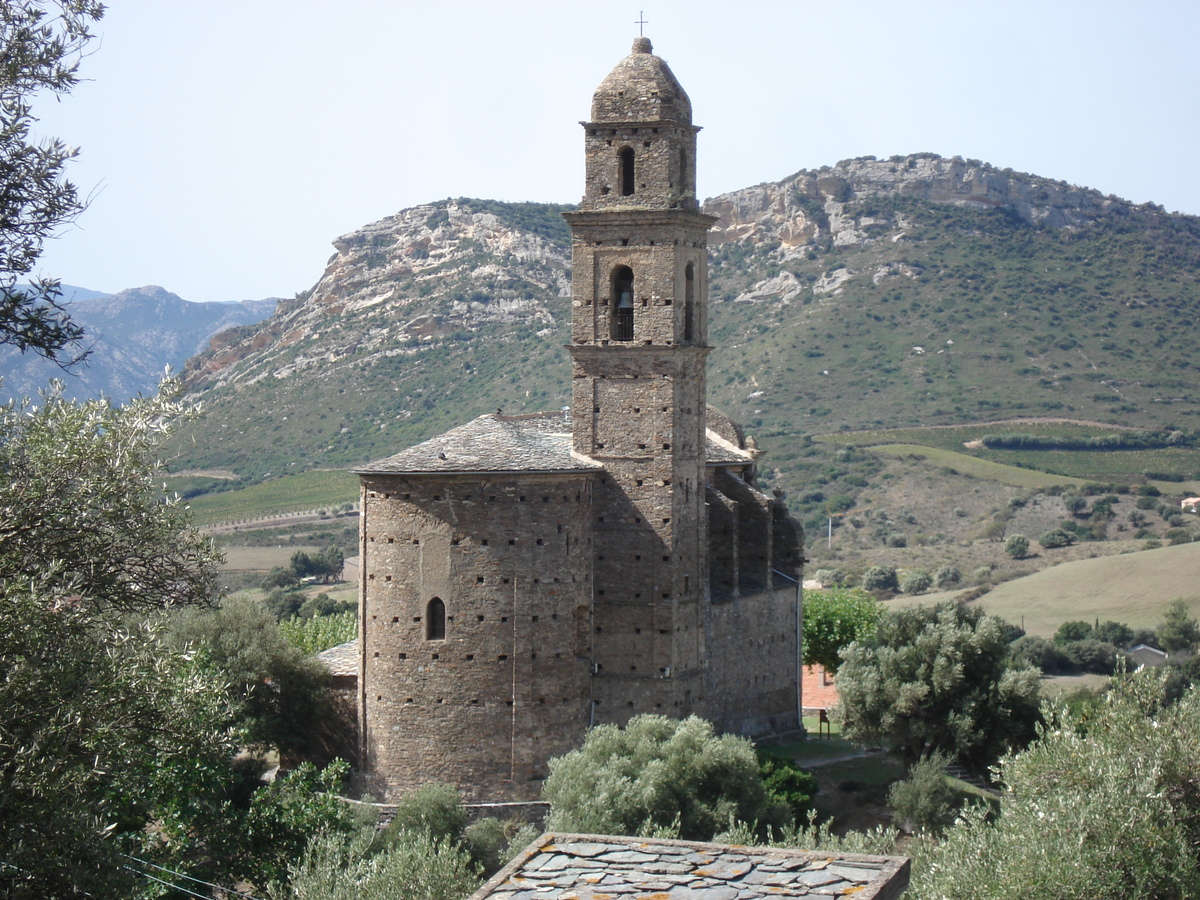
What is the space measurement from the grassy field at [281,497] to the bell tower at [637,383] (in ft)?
164

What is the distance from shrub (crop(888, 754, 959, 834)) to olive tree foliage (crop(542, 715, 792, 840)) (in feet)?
9.53

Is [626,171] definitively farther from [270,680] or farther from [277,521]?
[277,521]

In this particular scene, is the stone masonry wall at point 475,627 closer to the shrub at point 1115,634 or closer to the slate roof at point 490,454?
the slate roof at point 490,454

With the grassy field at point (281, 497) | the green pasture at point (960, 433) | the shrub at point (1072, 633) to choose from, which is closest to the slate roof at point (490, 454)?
the shrub at point (1072, 633)

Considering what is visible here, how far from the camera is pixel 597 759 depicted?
27.6 meters

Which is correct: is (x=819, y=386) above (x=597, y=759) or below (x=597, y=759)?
above

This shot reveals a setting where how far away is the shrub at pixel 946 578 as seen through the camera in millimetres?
69438

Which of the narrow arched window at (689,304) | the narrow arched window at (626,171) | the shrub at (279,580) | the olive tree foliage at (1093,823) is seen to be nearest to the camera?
the olive tree foliage at (1093,823)

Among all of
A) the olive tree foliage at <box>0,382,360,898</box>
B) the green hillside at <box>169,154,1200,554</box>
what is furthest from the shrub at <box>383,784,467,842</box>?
the green hillside at <box>169,154,1200,554</box>

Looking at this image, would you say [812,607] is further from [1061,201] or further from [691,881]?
[1061,201]

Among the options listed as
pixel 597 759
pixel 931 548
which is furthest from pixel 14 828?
pixel 931 548

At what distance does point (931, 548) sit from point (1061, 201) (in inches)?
1754

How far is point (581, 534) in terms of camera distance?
29672mm

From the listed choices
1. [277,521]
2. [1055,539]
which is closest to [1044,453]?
[1055,539]
